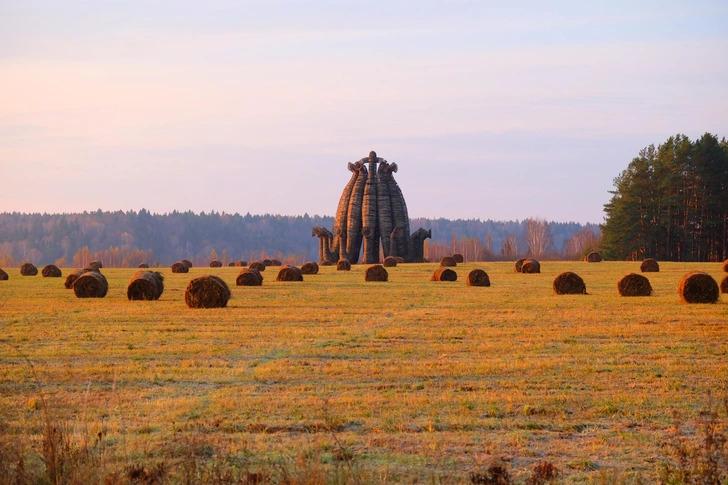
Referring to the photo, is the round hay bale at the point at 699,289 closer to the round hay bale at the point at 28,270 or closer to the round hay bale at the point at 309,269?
the round hay bale at the point at 309,269

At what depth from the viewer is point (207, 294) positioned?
22797 millimetres

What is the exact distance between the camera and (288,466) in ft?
22.1

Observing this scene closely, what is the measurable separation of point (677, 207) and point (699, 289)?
1782 inches

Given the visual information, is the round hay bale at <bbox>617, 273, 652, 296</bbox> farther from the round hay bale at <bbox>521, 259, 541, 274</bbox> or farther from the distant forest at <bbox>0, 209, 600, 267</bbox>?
A: the distant forest at <bbox>0, 209, 600, 267</bbox>

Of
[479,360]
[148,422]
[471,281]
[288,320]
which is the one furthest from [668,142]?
[148,422]

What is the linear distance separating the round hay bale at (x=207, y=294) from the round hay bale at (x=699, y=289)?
42.0 feet

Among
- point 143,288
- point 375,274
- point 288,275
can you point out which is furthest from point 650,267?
point 143,288

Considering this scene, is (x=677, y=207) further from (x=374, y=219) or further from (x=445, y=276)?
(x=445, y=276)

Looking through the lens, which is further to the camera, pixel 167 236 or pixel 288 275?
pixel 167 236

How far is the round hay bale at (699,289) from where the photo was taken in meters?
23.3

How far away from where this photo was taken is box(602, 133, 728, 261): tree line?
6425 cm

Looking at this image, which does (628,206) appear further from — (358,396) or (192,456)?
(192,456)

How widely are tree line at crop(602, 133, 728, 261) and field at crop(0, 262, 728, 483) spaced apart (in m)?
46.3

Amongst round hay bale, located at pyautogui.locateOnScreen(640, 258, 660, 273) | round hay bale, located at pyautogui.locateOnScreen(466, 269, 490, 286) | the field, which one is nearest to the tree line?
round hay bale, located at pyautogui.locateOnScreen(640, 258, 660, 273)
